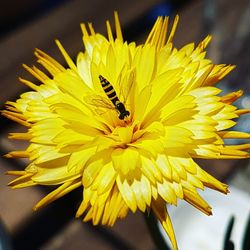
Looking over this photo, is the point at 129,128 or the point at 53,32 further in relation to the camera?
the point at 53,32

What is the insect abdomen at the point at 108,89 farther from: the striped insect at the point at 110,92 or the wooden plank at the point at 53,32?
the wooden plank at the point at 53,32

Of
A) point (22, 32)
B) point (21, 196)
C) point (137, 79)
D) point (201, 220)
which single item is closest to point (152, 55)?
point (137, 79)

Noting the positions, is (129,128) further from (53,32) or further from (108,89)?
(53,32)

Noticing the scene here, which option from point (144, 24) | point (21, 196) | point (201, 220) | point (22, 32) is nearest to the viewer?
point (201, 220)

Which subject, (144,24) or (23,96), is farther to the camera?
(144,24)

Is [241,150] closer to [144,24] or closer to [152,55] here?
[152,55]

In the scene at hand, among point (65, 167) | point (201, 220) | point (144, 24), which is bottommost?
point (201, 220)

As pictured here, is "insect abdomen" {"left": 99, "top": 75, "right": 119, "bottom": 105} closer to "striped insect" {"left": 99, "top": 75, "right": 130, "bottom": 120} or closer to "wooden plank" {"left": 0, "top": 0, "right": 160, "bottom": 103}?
"striped insect" {"left": 99, "top": 75, "right": 130, "bottom": 120}

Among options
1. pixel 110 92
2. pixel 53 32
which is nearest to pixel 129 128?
pixel 110 92
